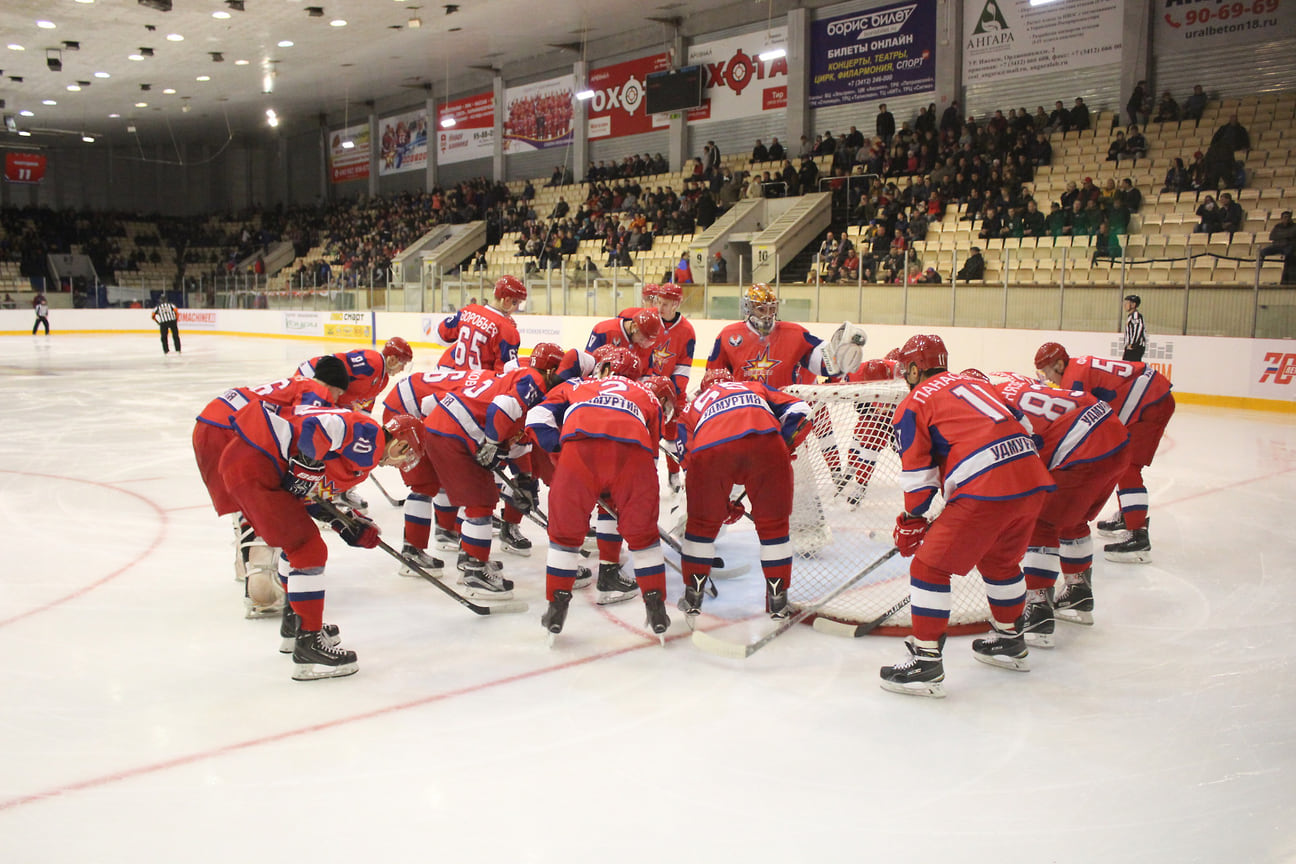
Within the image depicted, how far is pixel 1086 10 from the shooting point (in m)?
15.8

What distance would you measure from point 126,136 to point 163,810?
3738 cm

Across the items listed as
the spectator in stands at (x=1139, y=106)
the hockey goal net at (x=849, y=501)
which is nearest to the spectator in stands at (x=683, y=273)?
the spectator in stands at (x=1139, y=106)

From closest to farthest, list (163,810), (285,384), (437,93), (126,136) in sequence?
(163,810)
(285,384)
(437,93)
(126,136)

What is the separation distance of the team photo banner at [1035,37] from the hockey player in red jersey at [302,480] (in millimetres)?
15931

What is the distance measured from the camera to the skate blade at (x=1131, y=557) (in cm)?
511

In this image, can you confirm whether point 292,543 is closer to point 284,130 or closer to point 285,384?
point 285,384

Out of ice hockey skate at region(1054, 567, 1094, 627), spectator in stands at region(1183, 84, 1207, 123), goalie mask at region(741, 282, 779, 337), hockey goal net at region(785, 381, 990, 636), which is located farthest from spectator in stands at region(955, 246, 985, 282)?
ice hockey skate at region(1054, 567, 1094, 627)

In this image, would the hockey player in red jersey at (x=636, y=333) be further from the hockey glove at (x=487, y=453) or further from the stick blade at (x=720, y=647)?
the stick blade at (x=720, y=647)

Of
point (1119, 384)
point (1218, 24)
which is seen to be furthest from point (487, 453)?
point (1218, 24)

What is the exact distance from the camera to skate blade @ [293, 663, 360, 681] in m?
3.52

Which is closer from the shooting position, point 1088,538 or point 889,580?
point 1088,538

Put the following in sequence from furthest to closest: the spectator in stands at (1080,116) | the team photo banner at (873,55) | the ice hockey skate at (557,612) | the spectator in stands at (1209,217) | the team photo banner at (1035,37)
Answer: the team photo banner at (873,55)
the team photo banner at (1035,37)
the spectator in stands at (1080,116)
the spectator in stands at (1209,217)
the ice hockey skate at (557,612)

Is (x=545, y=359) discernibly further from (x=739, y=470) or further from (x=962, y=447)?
(x=962, y=447)

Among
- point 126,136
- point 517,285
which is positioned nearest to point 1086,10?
point 517,285
